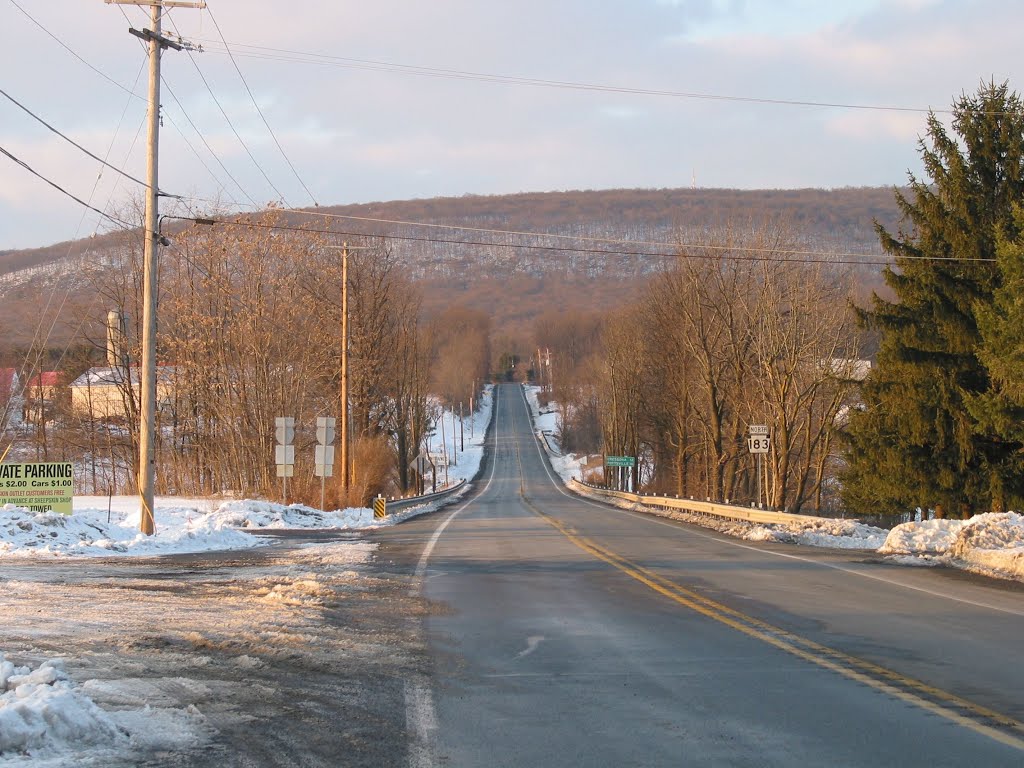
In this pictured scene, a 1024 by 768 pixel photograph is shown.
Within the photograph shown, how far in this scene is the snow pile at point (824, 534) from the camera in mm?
22469

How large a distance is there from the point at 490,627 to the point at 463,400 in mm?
155497

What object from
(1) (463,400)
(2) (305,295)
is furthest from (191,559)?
(1) (463,400)

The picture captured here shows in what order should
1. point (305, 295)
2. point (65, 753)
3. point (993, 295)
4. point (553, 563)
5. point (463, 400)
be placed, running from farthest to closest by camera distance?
point (463, 400) → point (305, 295) → point (993, 295) → point (553, 563) → point (65, 753)

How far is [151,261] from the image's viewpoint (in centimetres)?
2267

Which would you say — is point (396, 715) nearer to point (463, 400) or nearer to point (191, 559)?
point (191, 559)

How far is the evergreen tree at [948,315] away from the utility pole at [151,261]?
72.7ft

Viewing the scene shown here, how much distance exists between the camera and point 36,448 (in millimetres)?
57188

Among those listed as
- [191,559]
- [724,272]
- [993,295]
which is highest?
[724,272]

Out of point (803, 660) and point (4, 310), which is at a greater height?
point (4, 310)

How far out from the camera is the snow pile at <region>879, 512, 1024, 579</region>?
1650 centimetres

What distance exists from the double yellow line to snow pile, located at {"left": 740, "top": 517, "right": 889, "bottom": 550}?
9782mm

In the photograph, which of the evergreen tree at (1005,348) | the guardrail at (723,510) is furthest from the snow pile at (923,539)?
the evergreen tree at (1005,348)

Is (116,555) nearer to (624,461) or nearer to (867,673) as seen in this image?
(867,673)

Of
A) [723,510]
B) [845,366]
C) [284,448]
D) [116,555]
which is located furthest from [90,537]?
[845,366]
